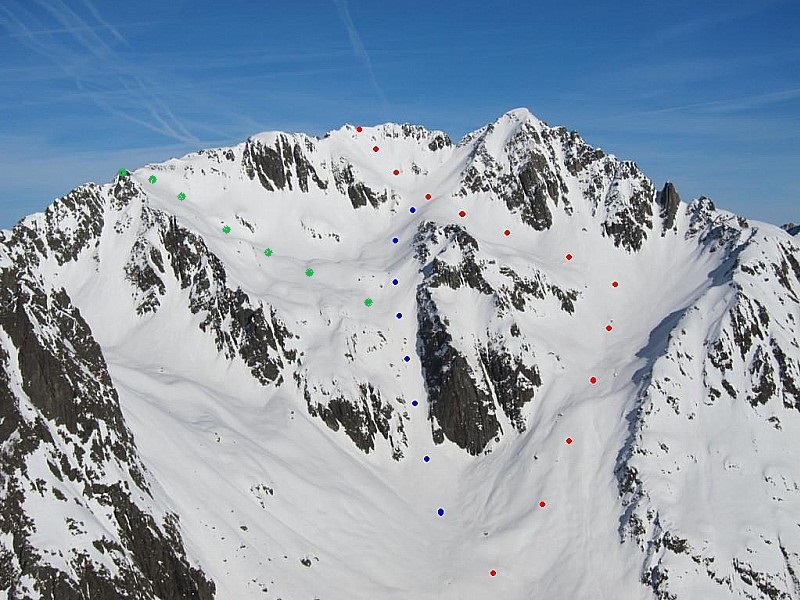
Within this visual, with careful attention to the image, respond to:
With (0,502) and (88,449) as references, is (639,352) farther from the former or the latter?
(0,502)

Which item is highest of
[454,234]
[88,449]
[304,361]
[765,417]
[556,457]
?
[454,234]

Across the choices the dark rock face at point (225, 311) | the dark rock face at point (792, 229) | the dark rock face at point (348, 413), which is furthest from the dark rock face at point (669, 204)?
the dark rock face at point (225, 311)

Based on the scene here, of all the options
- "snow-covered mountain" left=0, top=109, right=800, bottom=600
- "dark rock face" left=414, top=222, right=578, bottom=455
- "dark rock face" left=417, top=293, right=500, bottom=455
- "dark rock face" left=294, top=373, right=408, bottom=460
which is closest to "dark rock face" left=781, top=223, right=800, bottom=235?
"snow-covered mountain" left=0, top=109, right=800, bottom=600

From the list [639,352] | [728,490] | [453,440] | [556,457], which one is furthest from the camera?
[639,352]

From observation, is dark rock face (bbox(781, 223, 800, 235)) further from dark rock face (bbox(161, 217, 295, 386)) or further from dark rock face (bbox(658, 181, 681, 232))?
dark rock face (bbox(161, 217, 295, 386))

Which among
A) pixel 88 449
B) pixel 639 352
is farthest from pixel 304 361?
pixel 639 352

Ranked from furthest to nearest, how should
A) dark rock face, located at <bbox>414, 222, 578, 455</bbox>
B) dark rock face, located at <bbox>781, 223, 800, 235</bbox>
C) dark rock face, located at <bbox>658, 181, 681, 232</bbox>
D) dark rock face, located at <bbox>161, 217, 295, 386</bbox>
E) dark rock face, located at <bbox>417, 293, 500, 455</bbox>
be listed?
dark rock face, located at <bbox>781, 223, 800, 235</bbox>, dark rock face, located at <bbox>658, 181, 681, 232</bbox>, dark rock face, located at <bbox>414, 222, 578, 455</bbox>, dark rock face, located at <bbox>417, 293, 500, 455</bbox>, dark rock face, located at <bbox>161, 217, 295, 386</bbox>

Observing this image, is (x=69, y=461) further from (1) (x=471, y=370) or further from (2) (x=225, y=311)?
(1) (x=471, y=370)
